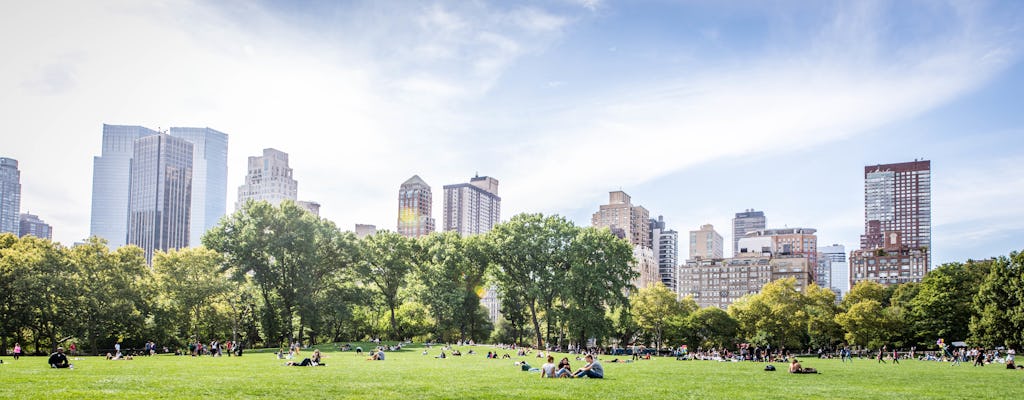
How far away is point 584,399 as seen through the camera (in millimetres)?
19094

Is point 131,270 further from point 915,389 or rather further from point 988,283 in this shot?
point 988,283

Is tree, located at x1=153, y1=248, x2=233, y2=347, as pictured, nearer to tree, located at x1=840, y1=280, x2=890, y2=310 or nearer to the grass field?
the grass field

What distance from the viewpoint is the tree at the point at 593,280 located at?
237 ft

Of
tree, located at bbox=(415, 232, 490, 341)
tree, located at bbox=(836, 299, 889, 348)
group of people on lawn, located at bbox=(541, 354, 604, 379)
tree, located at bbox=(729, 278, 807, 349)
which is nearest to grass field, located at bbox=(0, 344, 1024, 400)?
group of people on lawn, located at bbox=(541, 354, 604, 379)

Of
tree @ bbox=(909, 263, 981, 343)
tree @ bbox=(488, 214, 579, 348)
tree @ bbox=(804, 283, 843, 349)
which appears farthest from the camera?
tree @ bbox=(804, 283, 843, 349)

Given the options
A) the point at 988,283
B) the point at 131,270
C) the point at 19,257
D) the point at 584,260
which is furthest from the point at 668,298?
the point at 19,257

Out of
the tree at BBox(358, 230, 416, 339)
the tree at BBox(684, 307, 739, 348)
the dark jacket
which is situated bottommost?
the tree at BBox(684, 307, 739, 348)

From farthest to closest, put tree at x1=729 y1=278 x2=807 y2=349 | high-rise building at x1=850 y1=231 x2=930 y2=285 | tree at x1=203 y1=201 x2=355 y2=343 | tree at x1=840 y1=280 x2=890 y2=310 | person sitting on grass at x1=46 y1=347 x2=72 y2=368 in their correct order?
high-rise building at x1=850 y1=231 x2=930 y2=285
tree at x1=840 y1=280 x2=890 y2=310
tree at x1=729 y1=278 x2=807 y2=349
tree at x1=203 y1=201 x2=355 y2=343
person sitting on grass at x1=46 y1=347 x2=72 y2=368

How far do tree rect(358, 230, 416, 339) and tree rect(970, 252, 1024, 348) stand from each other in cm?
5898

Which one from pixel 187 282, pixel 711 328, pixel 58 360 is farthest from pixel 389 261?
pixel 58 360

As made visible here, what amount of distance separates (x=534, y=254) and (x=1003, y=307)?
45800 millimetres

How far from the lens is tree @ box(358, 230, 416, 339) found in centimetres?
8052

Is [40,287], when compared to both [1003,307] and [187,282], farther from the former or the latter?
[1003,307]

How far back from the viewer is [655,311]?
102750mm
